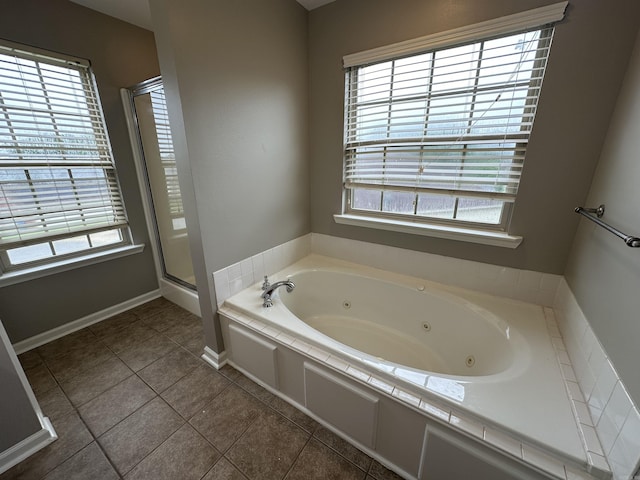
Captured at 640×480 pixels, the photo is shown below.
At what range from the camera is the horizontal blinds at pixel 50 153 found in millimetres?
1655

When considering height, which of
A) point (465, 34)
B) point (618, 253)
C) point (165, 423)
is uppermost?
point (465, 34)

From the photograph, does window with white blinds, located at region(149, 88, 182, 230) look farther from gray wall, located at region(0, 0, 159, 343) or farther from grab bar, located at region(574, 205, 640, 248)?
grab bar, located at region(574, 205, 640, 248)

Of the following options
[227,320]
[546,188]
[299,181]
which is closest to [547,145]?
[546,188]

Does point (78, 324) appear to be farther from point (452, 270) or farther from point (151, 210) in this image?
point (452, 270)

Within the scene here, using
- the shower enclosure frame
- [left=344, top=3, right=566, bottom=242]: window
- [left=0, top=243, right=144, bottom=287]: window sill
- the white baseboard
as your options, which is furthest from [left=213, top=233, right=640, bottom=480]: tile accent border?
[left=0, top=243, right=144, bottom=287]: window sill

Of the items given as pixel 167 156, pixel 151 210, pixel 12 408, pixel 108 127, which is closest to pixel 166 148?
pixel 167 156

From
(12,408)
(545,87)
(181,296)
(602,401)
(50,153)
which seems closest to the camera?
(602,401)

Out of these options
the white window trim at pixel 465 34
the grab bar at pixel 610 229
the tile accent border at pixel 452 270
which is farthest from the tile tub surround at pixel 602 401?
the white window trim at pixel 465 34

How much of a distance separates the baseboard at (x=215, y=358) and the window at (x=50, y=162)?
1402mm

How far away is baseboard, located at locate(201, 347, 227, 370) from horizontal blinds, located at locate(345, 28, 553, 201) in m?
1.66

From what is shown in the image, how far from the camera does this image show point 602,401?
0.85m

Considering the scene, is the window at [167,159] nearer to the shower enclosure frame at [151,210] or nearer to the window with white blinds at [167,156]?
the window with white blinds at [167,156]

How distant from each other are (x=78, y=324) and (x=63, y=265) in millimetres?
553

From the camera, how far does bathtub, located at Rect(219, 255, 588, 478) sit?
0.92 meters
